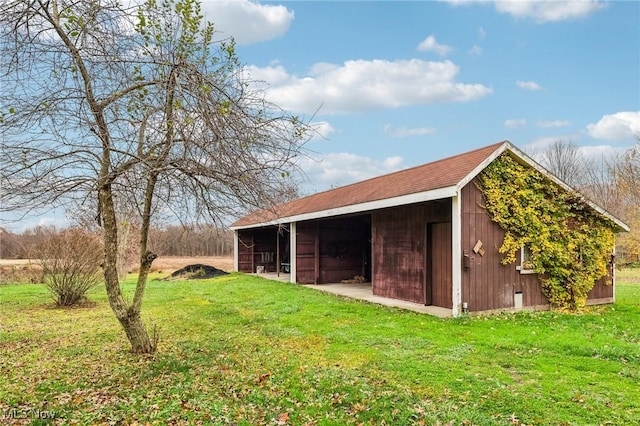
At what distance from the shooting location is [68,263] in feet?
34.8

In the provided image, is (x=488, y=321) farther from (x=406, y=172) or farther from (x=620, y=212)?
(x=620, y=212)

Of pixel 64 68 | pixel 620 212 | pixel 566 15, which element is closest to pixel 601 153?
pixel 620 212

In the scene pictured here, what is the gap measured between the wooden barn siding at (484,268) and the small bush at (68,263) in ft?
28.9

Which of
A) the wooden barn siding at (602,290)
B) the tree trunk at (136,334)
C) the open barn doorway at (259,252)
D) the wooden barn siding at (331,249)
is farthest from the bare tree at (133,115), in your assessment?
the open barn doorway at (259,252)

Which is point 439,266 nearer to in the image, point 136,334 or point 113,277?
point 136,334

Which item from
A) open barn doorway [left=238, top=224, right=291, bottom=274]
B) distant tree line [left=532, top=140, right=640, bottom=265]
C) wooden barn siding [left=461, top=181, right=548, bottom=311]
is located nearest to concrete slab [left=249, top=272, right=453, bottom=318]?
wooden barn siding [left=461, top=181, right=548, bottom=311]

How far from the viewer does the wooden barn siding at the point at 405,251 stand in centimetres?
959

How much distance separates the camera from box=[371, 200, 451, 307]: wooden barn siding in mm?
9594

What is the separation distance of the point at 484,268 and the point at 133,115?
6.94 m

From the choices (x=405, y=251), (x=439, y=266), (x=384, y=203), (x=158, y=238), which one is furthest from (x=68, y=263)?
(x=439, y=266)

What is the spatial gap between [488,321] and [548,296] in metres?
2.41

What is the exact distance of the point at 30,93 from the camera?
458 cm

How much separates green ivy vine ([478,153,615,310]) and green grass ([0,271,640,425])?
98cm

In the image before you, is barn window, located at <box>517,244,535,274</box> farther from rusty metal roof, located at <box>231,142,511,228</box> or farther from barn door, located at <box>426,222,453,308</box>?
rusty metal roof, located at <box>231,142,511,228</box>
